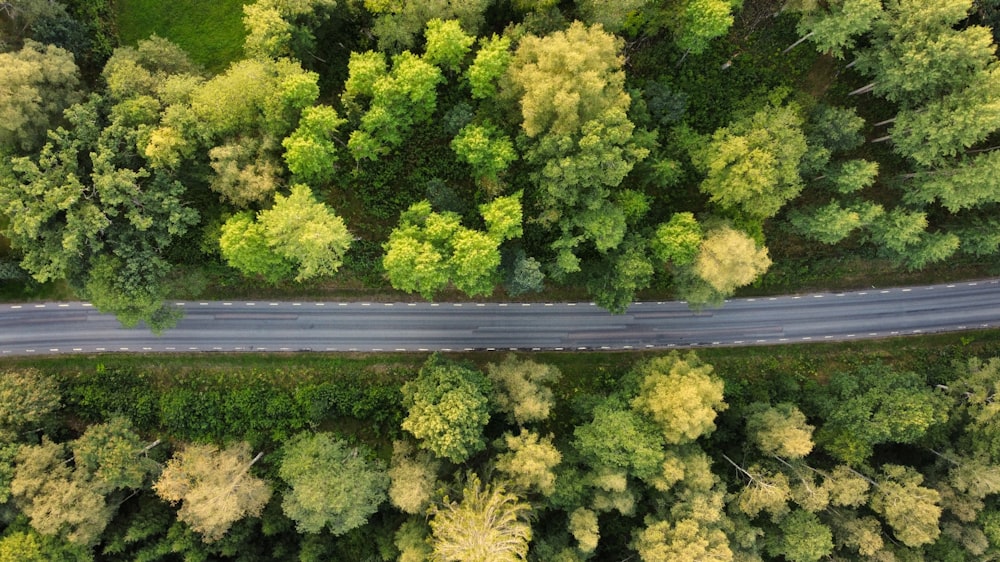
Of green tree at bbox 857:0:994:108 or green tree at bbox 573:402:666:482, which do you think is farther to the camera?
green tree at bbox 573:402:666:482

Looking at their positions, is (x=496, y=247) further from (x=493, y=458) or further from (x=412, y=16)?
(x=412, y=16)

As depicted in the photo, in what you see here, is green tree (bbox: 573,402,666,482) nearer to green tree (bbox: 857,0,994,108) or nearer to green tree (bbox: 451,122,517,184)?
green tree (bbox: 451,122,517,184)

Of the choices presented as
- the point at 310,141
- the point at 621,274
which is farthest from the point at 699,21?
the point at 310,141

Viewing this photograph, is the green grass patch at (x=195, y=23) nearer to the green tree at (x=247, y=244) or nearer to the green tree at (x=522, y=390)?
the green tree at (x=247, y=244)

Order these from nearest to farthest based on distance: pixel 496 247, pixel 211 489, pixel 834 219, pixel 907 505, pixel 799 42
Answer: pixel 496 247, pixel 211 489, pixel 907 505, pixel 834 219, pixel 799 42

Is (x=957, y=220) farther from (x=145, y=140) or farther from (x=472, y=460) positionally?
(x=145, y=140)

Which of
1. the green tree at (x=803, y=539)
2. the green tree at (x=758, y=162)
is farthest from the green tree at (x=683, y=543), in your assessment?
the green tree at (x=758, y=162)

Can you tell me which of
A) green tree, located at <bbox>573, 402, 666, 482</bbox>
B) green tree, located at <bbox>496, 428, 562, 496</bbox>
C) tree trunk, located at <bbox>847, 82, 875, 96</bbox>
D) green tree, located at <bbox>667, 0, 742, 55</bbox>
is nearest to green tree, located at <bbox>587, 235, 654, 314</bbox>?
green tree, located at <bbox>573, 402, 666, 482</bbox>
